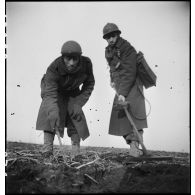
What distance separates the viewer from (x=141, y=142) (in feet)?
16.8

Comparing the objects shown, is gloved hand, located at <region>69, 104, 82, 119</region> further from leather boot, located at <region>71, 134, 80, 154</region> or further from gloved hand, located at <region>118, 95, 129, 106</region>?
gloved hand, located at <region>118, 95, 129, 106</region>

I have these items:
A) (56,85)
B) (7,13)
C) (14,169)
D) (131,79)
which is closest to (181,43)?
(131,79)

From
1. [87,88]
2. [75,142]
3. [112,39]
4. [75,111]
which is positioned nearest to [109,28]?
[112,39]

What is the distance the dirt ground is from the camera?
412 centimetres

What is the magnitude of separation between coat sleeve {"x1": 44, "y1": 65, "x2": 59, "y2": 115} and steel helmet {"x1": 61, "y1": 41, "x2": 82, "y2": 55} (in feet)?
1.12

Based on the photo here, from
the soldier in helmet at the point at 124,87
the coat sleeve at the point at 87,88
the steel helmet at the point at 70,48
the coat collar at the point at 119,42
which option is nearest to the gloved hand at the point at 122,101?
the soldier in helmet at the point at 124,87

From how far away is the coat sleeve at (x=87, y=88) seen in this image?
5586 millimetres

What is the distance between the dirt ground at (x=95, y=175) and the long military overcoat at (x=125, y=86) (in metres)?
0.48

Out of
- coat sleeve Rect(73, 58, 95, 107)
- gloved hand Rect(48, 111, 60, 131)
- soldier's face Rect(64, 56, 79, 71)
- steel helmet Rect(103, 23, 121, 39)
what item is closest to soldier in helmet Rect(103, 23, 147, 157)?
steel helmet Rect(103, 23, 121, 39)

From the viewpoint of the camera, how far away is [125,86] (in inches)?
209

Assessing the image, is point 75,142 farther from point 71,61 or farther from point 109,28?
point 109,28

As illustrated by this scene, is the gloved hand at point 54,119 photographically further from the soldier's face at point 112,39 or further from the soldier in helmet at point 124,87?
the soldier's face at point 112,39

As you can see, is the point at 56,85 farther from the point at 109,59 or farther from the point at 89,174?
the point at 89,174

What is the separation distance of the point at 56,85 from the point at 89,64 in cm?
56
